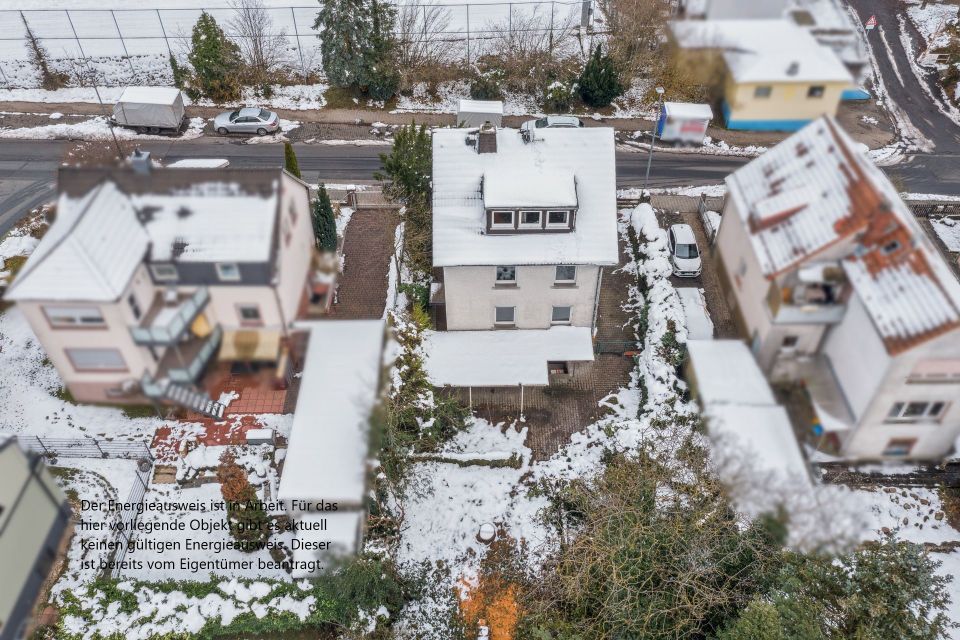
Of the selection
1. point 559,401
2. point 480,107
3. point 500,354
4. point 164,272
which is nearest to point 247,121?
point 480,107

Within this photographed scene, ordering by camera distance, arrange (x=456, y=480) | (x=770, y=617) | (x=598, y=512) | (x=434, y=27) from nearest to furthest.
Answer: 1. (x=770, y=617)
2. (x=598, y=512)
3. (x=456, y=480)
4. (x=434, y=27)

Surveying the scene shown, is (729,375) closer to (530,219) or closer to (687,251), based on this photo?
(530,219)

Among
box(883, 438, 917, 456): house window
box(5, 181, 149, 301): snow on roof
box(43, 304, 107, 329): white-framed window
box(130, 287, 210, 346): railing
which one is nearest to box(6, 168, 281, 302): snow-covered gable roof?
box(5, 181, 149, 301): snow on roof

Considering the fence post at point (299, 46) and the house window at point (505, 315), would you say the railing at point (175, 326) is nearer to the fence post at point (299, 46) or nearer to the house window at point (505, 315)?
the house window at point (505, 315)

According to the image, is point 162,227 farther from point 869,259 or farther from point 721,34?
point 869,259

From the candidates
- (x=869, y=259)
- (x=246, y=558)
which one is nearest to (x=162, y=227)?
(x=869, y=259)
